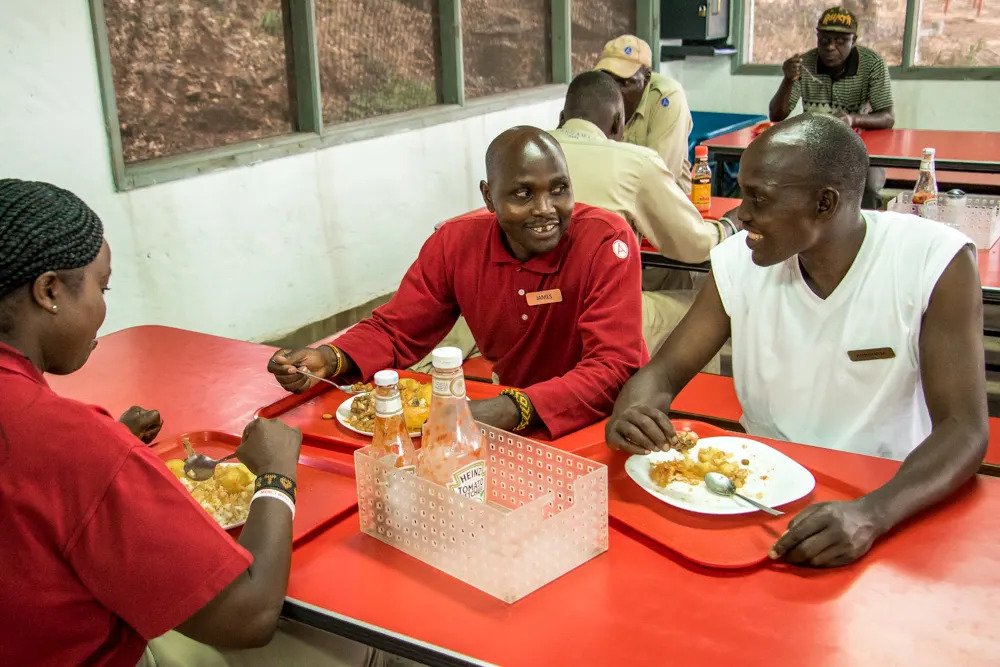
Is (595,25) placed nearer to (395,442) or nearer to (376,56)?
(376,56)

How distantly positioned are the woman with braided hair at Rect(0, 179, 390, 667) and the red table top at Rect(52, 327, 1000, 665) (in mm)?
196

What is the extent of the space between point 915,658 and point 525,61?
5.69m

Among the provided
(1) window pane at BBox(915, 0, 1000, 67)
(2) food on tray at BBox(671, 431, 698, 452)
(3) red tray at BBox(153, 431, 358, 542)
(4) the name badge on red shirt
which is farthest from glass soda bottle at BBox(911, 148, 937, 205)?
(1) window pane at BBox(915, 0, 1000, 67)

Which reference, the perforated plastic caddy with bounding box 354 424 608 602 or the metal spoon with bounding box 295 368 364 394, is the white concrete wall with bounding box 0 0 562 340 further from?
the perforated plastic caddy with bounding box 354 424 608 602

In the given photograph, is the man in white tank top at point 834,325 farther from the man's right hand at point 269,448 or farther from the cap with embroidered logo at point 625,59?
the cap with embroidered logo at point 625,59

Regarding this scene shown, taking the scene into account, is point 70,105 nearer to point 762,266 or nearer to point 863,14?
point 762,266

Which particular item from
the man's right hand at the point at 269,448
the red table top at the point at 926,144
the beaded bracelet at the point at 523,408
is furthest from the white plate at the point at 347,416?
the red table top at the point at 926,144

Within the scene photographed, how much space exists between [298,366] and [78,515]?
1.04 m

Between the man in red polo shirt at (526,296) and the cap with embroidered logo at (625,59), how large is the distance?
8.28ft

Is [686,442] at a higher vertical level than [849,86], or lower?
lower

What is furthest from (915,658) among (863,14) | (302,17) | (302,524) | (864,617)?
(863,14)

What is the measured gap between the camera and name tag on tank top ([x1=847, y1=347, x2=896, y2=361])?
2.02m

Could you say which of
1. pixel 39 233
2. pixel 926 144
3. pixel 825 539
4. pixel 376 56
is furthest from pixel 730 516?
pixel 926 144

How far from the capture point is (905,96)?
7.74 meters
